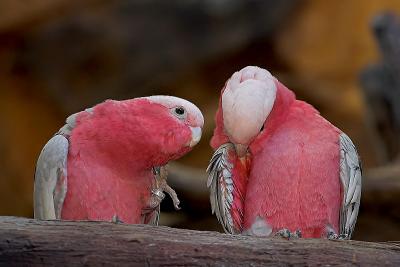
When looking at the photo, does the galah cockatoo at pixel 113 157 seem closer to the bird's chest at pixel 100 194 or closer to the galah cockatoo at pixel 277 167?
the bird's chest at pixel 100 194

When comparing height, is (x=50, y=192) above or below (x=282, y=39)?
below

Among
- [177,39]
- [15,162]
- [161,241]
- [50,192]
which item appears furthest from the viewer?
[177,39]

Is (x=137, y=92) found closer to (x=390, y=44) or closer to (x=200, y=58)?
(x=200, y=58)

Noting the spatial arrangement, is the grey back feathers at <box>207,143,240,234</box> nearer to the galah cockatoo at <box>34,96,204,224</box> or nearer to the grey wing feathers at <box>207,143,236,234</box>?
the grey wing feathers at <box>207,143,236,234</box>

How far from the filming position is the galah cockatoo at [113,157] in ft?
9.92

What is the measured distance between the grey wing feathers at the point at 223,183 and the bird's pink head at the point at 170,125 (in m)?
0.20

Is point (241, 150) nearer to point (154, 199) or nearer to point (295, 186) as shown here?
point (295, 186)

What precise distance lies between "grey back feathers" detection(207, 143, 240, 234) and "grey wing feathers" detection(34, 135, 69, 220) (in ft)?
1.91

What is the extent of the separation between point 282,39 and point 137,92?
1.80m

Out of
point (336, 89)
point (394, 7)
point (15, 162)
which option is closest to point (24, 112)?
point (15, 162)

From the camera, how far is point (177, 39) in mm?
8625

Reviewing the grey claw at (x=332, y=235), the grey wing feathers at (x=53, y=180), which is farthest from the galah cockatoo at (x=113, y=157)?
the grey claw at (x=332, y=235)

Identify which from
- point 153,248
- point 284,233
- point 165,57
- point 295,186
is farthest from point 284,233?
point 165,57

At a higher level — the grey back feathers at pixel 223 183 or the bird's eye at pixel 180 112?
the bird's eye at pixel 180 112
